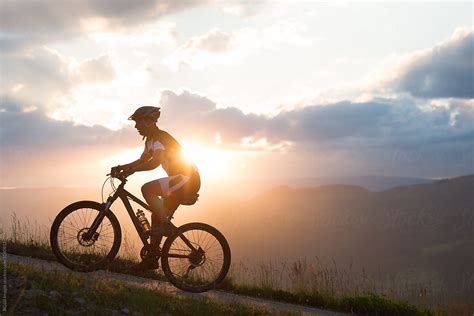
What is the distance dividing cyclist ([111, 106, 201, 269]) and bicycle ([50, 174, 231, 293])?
16cm

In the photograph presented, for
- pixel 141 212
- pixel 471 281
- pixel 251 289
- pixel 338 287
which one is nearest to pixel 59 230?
pixel 141 212

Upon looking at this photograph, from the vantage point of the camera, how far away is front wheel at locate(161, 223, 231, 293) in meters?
8.16

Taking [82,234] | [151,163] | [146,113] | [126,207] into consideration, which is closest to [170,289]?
[126,207]

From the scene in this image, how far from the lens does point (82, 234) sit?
7852mm

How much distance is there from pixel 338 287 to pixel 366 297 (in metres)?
0.88

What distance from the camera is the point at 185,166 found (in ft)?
26.1

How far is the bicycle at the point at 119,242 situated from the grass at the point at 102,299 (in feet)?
1.98

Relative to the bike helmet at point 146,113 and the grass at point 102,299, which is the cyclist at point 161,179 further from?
the grass at point 102,299

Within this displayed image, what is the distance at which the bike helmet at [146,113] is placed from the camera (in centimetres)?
786

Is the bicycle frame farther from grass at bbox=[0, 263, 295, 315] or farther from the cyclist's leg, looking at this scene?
grass at bbox=[0, 263, 295, 315]

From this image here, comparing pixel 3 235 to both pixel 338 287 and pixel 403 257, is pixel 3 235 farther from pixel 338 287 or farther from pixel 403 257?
pixel 403 257

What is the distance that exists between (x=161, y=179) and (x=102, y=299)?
82.5 inches

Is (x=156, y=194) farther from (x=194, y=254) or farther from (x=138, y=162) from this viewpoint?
(x=194, y=254)

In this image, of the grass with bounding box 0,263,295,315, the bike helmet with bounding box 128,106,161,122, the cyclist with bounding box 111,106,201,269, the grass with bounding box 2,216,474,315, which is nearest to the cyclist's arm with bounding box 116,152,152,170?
the cyclist with bounding box 111,106,201,269
